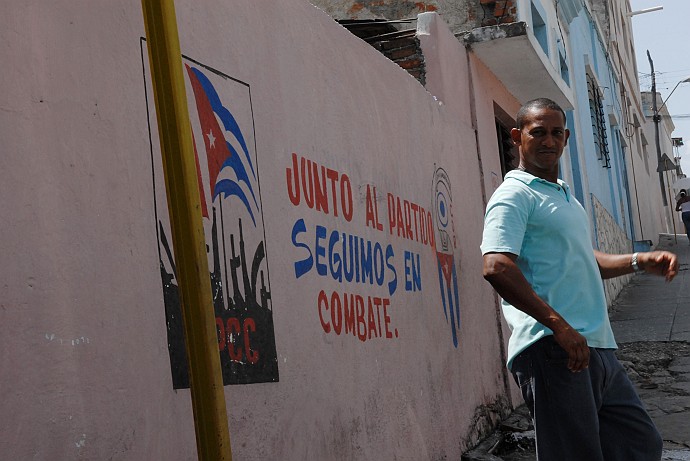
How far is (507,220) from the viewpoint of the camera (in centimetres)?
346

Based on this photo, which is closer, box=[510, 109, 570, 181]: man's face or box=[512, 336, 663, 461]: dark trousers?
box=[512, 336, 663, 461]: dark trousers

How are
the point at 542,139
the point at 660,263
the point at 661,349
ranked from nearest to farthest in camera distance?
1. the point at 660,263
2. the point at 542,139
3. the point at 661,349

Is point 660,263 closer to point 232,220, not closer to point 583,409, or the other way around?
point 583,409

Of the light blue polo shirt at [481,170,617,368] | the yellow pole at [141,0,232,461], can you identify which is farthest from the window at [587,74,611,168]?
the yellow pole at [141,0,232,461]

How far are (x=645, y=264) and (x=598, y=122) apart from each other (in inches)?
596

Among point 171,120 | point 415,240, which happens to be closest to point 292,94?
point 415,240

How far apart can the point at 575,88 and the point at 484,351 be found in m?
8.87

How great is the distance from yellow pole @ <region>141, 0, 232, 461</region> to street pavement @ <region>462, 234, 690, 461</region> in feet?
13.6

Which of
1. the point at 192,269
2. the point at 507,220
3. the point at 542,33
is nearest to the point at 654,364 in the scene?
the point at 542,33

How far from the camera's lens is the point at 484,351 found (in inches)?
266

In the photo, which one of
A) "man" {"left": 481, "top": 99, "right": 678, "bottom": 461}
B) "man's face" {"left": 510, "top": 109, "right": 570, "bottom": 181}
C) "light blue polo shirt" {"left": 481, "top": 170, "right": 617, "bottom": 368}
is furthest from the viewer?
"man's face" {"left": 510, "top": 109, "right": 570, "bottom": 181}

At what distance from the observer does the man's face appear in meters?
3.71

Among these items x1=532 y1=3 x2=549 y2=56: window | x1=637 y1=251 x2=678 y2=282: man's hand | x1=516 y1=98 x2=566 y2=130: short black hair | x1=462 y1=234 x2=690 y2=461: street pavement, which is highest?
x1=532 y1=3 x2=549 y2=56: window

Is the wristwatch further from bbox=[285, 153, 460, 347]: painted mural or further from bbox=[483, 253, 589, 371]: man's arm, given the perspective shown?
bbox=[285, 153, 460, 347]: painted mural
